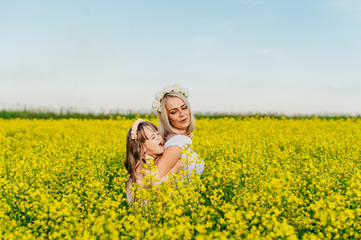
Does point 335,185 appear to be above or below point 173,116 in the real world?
below

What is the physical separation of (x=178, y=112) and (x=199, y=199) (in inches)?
47.7

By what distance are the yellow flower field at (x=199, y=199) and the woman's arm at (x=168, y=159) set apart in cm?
43

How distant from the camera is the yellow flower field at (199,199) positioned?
2.71 meters

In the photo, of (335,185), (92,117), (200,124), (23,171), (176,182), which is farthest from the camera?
(92,117)

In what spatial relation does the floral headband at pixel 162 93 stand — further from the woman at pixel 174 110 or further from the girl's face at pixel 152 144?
the girl's face at pixel 152 144

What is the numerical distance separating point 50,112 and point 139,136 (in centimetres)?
1796

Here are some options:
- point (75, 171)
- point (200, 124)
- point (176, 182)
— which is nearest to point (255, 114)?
point (200, 124)

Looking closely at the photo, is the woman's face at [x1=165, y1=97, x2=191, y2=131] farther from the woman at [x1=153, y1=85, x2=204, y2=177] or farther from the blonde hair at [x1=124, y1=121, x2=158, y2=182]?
the blonde hair at [x1=124, y1=121, x2=158, y2=182]

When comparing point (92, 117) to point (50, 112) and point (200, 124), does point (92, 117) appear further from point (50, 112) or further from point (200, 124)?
point (200, 124)

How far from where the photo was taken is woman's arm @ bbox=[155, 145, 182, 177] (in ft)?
13.0

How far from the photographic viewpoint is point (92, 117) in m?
19.4

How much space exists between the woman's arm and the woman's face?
2.02 ft

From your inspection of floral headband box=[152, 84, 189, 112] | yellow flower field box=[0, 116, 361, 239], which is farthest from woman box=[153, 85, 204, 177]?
yellow flower field box=[0, 116, 361, 239]

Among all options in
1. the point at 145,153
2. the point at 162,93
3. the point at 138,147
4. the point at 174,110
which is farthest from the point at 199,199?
the point at 162,93
